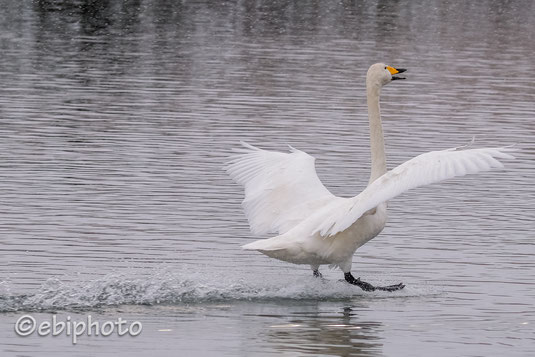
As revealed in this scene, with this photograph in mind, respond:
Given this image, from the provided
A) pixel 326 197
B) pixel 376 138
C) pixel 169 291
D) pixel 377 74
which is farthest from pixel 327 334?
pixel 377 74

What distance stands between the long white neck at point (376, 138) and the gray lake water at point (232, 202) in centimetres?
107

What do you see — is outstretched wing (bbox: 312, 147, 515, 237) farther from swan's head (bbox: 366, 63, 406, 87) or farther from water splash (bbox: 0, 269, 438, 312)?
swan's head (bbox: 366, 63, 406, 87)

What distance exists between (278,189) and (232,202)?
383cm

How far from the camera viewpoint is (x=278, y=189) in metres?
12.9

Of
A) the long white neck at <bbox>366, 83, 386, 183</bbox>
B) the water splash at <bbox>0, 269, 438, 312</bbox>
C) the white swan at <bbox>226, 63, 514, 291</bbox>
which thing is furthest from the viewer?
the long white neck at <bbox>366, 83, 386, 183</bbox>

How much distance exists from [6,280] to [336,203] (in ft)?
9.37

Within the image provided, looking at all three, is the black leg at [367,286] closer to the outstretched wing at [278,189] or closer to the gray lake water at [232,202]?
the gray lake water at [232,202]

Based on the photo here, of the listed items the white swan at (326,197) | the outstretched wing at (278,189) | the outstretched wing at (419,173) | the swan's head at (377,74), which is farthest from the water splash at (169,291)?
the swan's head at (377,74)

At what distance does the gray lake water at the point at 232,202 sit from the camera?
11.2m

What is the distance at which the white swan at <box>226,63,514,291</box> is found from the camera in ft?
36.4

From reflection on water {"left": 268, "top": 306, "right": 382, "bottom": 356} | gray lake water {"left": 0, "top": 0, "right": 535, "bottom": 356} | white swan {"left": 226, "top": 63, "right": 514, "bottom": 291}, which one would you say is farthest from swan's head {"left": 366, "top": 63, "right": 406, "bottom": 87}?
reflection on water {"left": 268, "top": 306, "right": 382, "bottom": 356}

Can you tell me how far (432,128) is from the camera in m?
23.3

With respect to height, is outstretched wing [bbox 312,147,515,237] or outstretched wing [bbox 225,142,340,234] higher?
outstretched wing [bbox 312,147,515,237]

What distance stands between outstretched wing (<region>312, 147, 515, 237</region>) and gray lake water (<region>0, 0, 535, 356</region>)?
0.91m
